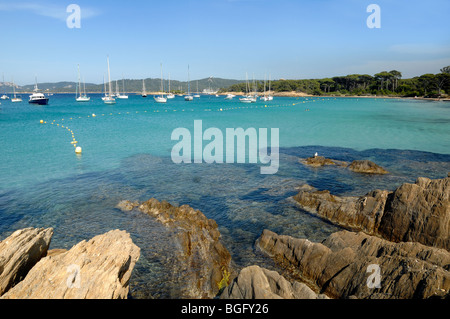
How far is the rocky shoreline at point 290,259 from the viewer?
710cm

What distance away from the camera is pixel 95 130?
173ft

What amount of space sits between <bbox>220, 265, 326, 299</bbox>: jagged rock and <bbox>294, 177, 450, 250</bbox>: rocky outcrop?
26.1 feet

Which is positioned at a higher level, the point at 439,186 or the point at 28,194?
the point at 439,186

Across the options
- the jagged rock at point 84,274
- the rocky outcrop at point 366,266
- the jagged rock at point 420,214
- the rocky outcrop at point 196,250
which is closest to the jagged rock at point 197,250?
the rocky outcrop at point 196,250

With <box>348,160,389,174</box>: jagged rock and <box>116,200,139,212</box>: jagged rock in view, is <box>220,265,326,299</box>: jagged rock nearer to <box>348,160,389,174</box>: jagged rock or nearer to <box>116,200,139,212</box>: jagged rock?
<box>116,200,139,212</box>: jagged rock

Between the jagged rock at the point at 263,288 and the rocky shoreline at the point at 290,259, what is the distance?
2cm

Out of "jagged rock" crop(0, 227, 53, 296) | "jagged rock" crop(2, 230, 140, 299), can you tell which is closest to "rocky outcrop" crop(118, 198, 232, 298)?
"jagged rock" crop(2, 230, 140, 299)

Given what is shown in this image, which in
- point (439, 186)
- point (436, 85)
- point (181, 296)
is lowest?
point (181, 296)

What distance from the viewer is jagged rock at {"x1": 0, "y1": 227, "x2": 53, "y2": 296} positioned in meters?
7.46

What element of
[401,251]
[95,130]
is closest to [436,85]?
[95,130]

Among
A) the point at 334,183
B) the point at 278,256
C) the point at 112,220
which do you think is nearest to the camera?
the point at 278,256

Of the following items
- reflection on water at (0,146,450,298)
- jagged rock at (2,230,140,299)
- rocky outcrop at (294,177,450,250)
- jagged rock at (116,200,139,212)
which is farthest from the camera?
jagged rock at (116,200,139,212)
